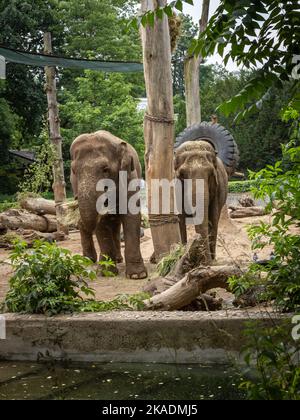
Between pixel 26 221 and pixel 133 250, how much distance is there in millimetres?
7103

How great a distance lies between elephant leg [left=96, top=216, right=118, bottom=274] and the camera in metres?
10.9

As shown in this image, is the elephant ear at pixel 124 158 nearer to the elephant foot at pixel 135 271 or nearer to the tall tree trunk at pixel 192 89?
the elephant foot at pixel 135 271

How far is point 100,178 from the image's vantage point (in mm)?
9914

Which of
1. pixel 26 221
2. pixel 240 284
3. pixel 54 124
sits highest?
pixel 54 124

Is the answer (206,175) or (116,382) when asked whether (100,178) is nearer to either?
(206,175)

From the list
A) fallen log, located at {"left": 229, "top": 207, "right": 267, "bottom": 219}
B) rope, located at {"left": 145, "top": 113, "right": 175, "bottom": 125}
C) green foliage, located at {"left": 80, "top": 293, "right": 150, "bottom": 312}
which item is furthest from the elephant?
fallen log, located at {"left": 229, "top": 207, "right": 267, "bottom": 219}

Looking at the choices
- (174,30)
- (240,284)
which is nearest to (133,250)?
(240,284)

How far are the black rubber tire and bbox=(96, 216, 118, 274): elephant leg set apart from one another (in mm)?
5365

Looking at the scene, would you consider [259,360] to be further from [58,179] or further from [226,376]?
[58,179]

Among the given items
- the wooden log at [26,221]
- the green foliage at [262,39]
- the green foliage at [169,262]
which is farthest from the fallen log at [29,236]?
the green foliage at [262,39]

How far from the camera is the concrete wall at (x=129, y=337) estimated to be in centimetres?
532

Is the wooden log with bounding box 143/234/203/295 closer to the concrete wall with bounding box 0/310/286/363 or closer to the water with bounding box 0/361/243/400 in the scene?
the concrete wall with bounding box 0/310/286/363

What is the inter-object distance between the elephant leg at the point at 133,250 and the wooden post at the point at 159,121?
0.32 m

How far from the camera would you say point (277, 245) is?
521 cm
